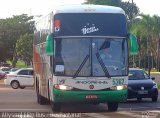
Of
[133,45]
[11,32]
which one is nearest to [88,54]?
[133,45]

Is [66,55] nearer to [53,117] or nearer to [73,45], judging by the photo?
[73,45]

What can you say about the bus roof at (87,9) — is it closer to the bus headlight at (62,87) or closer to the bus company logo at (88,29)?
the bus company logo at (88,29)

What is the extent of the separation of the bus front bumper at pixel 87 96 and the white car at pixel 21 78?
22582mm

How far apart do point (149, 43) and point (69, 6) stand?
72317 millimetres

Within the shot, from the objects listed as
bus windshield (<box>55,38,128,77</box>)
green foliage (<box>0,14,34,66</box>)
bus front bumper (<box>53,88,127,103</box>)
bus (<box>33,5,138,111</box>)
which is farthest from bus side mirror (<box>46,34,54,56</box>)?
green foliage (<box>0,14,34,66</box>)

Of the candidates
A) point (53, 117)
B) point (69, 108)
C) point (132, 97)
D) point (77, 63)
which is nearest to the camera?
point (53, 117)

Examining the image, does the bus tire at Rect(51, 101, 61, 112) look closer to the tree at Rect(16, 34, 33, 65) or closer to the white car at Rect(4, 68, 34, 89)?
the white car at Rect(4, 68, 34, 89)

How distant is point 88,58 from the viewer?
60.6 ft

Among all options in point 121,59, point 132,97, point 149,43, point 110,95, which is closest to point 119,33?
point 121,59

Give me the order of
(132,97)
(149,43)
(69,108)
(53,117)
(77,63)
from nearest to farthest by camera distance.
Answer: (53,117)
(77,63)
(69,108)
(132,97)
(149,43)

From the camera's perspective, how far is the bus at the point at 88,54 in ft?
60.5

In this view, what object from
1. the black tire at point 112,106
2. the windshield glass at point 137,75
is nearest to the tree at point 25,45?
the windshield glass at point 137,75

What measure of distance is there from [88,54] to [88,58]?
14 cm

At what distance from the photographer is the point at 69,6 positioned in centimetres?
1958
